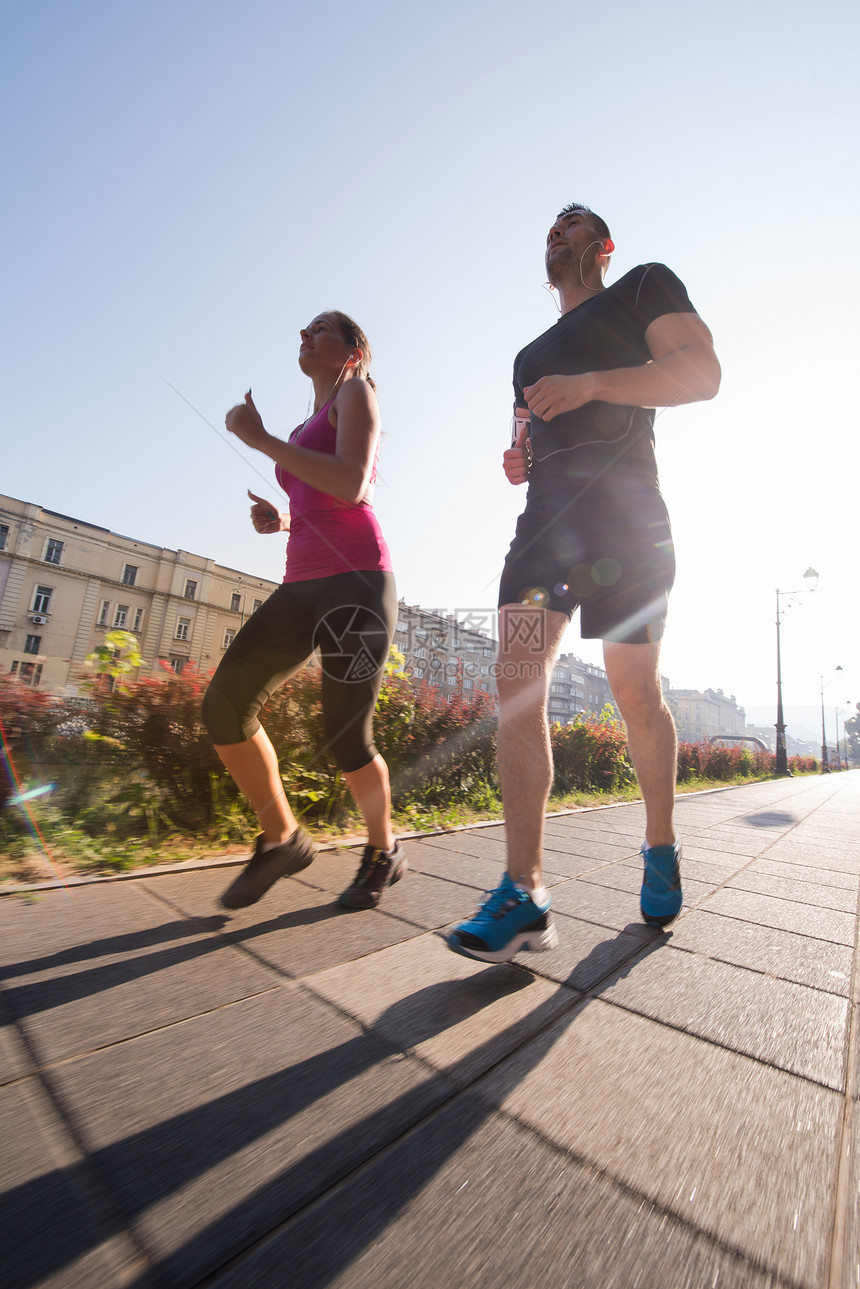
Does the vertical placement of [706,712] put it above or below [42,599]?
above

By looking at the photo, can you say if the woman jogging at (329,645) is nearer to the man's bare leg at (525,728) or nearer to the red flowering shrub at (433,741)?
the man's bare leg at (525,728)

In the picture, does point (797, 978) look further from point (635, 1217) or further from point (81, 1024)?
point (81, 1024)

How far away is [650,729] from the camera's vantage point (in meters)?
1.83

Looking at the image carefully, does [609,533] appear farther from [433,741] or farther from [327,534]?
[433,741]

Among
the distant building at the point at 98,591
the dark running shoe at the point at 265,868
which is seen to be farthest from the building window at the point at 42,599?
the dark running shoe at the point at 265,868

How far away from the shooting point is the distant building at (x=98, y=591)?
3888cm

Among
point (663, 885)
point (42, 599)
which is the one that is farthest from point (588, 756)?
point (42, 599)

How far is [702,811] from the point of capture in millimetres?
5773

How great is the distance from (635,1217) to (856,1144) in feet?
1.41

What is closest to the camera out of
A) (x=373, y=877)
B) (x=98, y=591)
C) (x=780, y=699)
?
(x=373, y=877)

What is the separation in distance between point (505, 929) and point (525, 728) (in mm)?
510

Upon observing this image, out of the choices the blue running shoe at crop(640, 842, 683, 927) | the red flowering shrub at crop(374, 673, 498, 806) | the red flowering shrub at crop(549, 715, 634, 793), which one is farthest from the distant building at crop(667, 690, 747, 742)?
the blue running shoe at crop(640, 842, 683, 927)

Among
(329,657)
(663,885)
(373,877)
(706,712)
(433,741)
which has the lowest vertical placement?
(373,877)

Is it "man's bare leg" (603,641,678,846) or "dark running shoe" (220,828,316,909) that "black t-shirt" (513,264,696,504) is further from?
"dark running shoe" (220,828,316,909)
